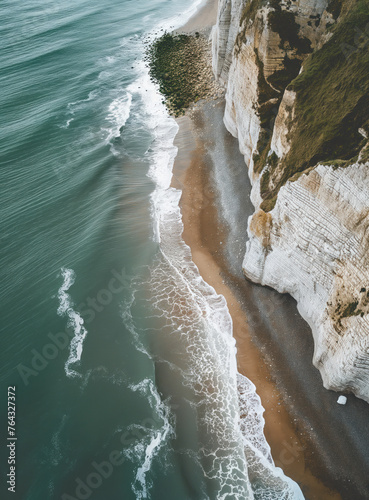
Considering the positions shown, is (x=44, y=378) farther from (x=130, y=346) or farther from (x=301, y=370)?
(x=301, y=370)

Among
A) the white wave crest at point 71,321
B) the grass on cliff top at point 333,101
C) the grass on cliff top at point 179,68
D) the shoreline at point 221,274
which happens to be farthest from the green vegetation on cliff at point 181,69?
the white wave crest at point 71,321

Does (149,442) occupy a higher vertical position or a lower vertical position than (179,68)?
lower

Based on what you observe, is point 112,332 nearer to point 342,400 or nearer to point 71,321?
point 71,321

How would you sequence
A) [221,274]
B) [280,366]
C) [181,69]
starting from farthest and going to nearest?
[181,69], [221,274], [280,366]

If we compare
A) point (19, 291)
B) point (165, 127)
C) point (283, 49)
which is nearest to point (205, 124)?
point (165, 127)

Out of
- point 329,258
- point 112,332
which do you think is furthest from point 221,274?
point 329,258

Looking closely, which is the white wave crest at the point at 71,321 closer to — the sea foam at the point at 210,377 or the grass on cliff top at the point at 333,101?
the sea foam at the point at 210,377
